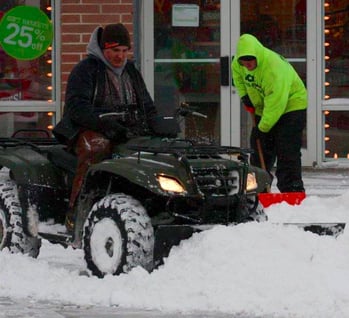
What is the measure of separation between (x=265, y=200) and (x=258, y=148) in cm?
149

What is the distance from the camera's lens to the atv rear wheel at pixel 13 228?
8.48m

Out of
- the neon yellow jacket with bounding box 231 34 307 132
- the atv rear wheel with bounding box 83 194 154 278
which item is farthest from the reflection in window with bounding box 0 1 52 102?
the atv rear wheel with bounding box 83 194 154 278

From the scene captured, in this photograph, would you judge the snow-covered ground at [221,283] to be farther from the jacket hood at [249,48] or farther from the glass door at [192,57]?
the glass door at [192,57]

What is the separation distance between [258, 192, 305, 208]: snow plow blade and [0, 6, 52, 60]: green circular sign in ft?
15.9

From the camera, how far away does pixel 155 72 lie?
14.7 metres

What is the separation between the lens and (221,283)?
6898 millimetres

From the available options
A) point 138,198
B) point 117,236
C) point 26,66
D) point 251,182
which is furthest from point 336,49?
point 117,236

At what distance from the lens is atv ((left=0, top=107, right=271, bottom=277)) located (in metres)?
7.35

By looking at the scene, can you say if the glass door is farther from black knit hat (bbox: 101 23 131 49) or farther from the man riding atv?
black knit hat (bbox: 101 23 131 49)

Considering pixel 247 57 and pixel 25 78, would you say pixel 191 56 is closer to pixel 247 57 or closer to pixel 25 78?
pixel 25 78

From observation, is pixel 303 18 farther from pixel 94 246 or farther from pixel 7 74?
pixel 94 246

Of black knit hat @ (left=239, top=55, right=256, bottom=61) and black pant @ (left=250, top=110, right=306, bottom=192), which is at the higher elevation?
black knit hat @ (left=239, top=55, right=256, bottom=61)

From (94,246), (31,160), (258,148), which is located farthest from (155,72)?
(94,246)

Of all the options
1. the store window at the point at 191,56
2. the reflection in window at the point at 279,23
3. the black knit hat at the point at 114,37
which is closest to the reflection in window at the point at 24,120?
the store window at the point at 191,56
